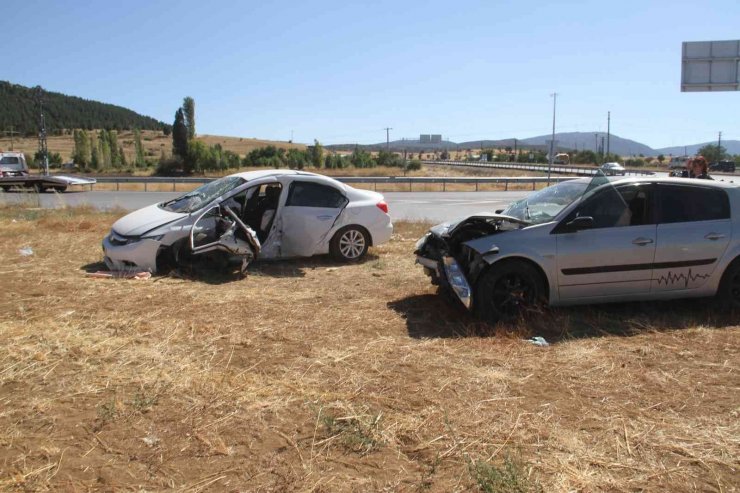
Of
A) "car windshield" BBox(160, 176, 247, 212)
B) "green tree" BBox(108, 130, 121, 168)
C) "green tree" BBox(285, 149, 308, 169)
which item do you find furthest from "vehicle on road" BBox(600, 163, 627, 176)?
"green tree" BBox(108, 130, 121, 168)

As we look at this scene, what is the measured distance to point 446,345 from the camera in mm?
5375

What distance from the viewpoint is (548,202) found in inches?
267

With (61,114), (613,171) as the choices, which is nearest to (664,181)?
(613,171)

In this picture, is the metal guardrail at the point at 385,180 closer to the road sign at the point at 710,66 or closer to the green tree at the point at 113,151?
the road sign at the point at 710,66

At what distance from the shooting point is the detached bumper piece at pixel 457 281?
584 cm

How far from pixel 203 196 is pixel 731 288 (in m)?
7.20

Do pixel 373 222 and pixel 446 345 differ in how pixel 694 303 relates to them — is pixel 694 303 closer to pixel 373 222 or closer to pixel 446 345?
pixel 446 345

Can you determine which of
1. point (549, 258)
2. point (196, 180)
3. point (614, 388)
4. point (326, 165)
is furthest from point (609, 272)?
point (326, 165)

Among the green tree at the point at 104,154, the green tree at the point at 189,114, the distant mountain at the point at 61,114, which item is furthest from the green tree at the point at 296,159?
the distant mountain at the point at 61,114

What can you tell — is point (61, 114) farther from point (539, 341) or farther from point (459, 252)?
point (539, 341)

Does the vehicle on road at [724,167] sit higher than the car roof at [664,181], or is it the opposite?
the vehicle on road at [724,167]

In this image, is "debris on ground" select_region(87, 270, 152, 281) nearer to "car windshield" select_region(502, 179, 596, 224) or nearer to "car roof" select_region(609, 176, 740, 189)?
"car windshield" select_region(502, 179, 596, 224)

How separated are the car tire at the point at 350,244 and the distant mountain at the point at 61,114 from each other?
117558mm

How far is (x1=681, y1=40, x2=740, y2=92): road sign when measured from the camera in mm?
19188
